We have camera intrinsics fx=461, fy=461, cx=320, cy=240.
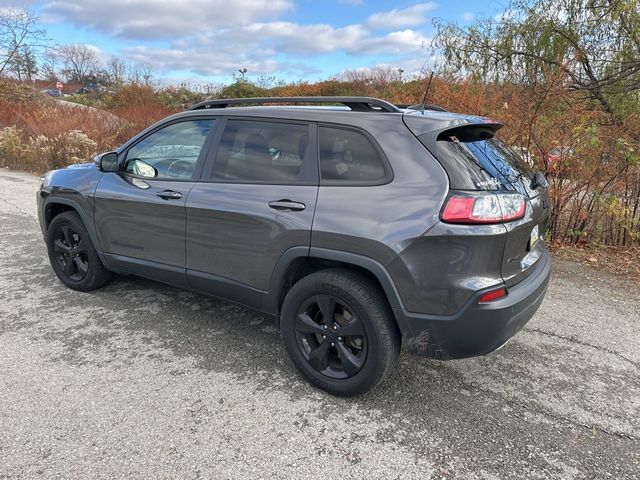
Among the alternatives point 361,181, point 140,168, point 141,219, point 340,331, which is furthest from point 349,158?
point 140,168

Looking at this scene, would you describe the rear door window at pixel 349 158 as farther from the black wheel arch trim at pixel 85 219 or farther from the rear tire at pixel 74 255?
the rear tire at pixel 74 255

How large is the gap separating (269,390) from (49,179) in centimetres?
307

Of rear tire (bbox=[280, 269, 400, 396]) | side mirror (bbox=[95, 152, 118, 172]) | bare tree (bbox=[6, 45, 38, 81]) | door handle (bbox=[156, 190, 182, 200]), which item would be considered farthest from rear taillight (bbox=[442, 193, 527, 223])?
bare tree (bbox=[6, 45, 38, 81])

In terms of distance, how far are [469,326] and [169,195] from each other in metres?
2.29

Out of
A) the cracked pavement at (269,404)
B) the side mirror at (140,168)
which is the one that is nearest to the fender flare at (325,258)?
the cracked pavement at (269,404)

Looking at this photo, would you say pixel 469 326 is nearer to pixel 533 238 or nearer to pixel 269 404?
pixel 533 238

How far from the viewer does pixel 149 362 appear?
319cm

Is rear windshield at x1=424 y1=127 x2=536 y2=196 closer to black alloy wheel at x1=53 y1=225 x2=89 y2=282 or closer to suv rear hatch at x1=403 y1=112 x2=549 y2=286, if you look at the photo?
suv rear hatch at x1=403 y1=112 x2=549 y2=286

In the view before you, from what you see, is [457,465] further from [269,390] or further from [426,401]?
[269,390]

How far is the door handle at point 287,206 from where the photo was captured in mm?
2798

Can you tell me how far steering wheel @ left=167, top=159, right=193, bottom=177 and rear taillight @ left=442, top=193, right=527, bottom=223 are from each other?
1.97 metres

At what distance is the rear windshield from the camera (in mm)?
2472

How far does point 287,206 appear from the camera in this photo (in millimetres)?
2842

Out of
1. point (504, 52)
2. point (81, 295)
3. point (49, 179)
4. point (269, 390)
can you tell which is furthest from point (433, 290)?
point (504, 52)
